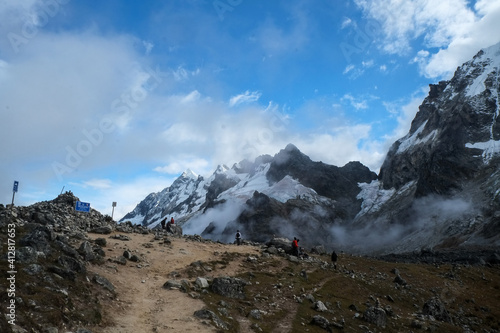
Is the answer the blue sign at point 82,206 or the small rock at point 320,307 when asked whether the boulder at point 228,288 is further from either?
the blue sign at point 82,206

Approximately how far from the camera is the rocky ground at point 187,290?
18594 mm

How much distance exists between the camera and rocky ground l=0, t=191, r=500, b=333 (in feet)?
61.0

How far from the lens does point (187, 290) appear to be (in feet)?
86.1

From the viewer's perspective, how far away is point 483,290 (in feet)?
178

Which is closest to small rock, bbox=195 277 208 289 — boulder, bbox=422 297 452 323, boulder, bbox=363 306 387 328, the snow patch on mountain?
boulder, bbox=363 306 387 328

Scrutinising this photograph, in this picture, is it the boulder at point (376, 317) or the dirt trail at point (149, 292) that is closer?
the dirt trail at point (149, 292)

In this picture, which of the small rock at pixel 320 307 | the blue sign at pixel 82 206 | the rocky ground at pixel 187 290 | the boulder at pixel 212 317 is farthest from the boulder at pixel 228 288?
the blue sign at pixel 82 206

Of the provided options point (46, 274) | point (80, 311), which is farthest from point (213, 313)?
point (46, 274)

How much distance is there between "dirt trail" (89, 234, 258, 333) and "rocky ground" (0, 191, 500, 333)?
0.24 feet

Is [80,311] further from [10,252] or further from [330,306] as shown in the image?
[330,306]

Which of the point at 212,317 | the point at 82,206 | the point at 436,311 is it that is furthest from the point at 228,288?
the point at 436,311

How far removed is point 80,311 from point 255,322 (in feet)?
36.8

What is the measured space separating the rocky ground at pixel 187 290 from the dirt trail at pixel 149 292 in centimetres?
7

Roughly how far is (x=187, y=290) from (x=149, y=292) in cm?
286
